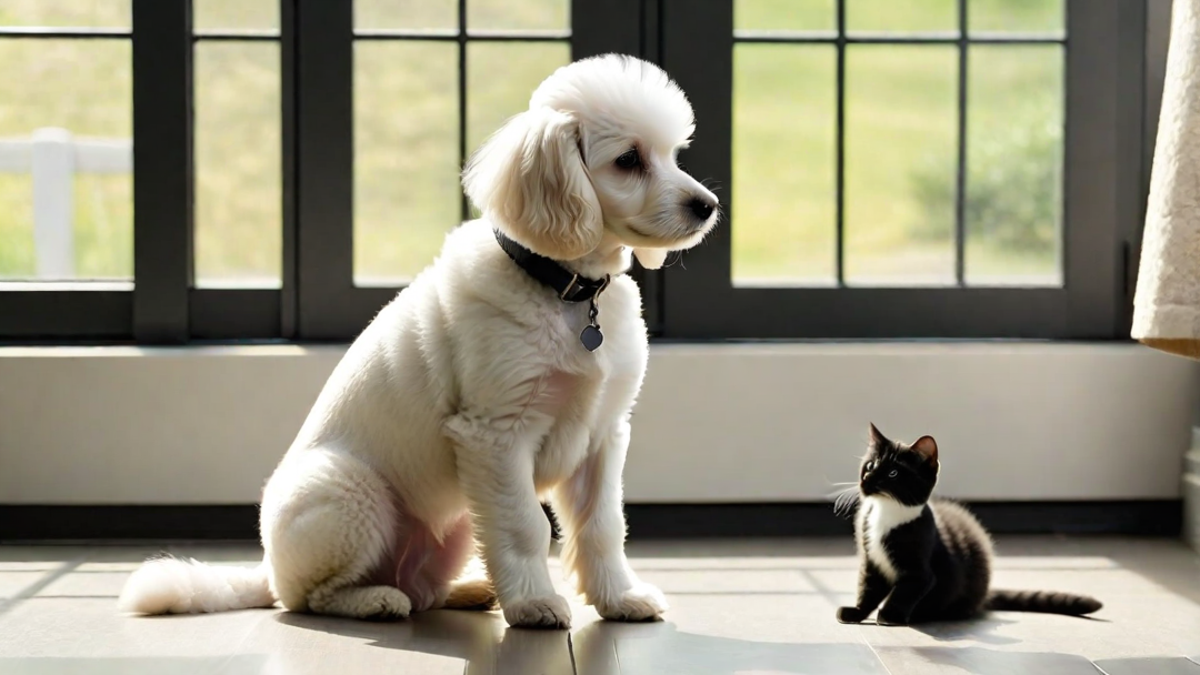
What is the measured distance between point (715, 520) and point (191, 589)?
1.26m

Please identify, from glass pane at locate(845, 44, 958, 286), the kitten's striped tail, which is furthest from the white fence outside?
glass pane at locate(845, 44, 958, 286)

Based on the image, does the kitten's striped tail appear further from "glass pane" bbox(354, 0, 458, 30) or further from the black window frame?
→ "glass pane" bbox(354, 0, 458, 30)

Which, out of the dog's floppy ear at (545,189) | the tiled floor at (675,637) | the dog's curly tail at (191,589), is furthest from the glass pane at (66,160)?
the dog's floppy ear at (545,189)

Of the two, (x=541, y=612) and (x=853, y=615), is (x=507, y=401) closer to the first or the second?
Answer: (x=541, y=612)

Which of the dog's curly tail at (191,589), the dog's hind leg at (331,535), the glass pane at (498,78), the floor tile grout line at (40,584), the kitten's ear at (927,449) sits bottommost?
the floor tile grout line at (40,584)

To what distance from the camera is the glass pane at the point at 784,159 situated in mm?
3219

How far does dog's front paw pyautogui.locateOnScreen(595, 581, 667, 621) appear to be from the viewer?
2215 mm

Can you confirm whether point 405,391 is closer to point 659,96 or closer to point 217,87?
point 659,96

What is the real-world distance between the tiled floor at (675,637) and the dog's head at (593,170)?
2.08ft

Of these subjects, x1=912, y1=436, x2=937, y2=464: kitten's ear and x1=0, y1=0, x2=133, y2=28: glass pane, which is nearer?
x1=912, y1=436, x2=937, y2=464: kitten's ear

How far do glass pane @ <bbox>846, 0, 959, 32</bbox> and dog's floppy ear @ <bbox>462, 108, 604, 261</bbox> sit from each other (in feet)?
4.62

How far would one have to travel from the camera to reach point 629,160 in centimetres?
204

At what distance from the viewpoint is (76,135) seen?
3262 millimetres

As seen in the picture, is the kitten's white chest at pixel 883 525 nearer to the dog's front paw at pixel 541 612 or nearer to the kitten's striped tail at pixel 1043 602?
the kitten's striped tail at pixel 1043 602
